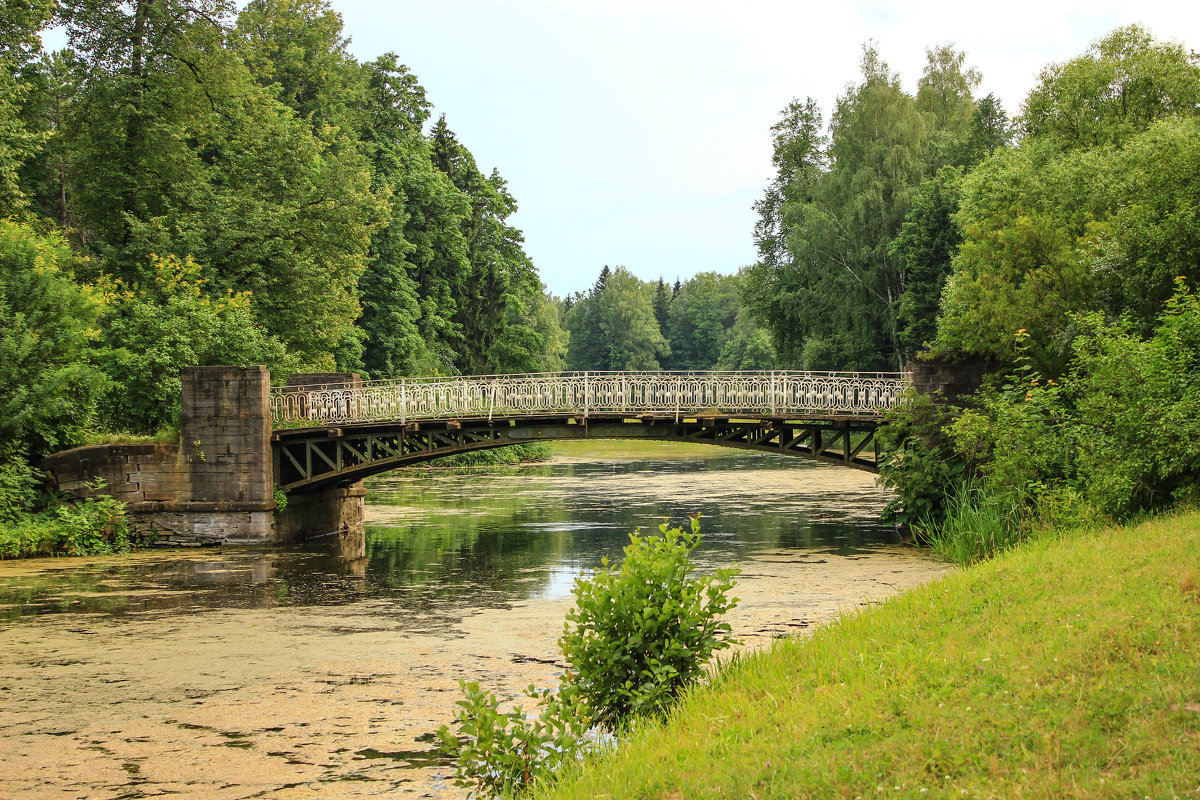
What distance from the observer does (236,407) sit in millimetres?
22531

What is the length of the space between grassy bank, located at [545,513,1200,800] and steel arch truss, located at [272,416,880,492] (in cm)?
1512

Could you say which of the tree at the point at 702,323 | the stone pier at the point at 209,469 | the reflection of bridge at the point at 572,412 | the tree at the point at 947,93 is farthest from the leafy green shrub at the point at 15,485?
the tree at the point at 702,323

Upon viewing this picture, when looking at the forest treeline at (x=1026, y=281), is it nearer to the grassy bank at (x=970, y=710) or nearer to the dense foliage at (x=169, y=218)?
the grassy bank at (x=970, y=710)

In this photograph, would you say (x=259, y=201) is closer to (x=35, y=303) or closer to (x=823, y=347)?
(x=35, y=303)

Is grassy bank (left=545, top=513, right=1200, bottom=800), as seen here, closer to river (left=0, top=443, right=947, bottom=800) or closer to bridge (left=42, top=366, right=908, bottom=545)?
river (left=0, top=443, right=947, bottom=800)

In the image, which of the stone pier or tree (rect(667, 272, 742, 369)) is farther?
→ tree (rect(667, 272, 742, 369))

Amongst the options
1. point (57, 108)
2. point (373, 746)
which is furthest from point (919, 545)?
point (57, 108)

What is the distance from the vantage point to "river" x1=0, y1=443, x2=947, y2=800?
8.12 meters

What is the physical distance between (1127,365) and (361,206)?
2331cm

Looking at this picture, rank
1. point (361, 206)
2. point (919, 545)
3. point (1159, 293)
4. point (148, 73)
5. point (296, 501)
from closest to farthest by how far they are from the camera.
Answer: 1. point (1159, 293)
2. point (919, 545)
3. point (296, 501)
4. point (148, 73)
5. point (361, 206)

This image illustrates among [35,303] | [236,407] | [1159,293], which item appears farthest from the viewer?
[236,407]

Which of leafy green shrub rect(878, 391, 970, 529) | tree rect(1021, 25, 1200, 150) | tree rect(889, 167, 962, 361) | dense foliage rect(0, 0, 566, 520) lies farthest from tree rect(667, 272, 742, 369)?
leafy green shrub rect(878, 391, 970, 529)

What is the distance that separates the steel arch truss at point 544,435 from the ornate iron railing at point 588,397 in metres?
0.25

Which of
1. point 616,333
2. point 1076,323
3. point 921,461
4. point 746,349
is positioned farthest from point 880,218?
point 616,333
